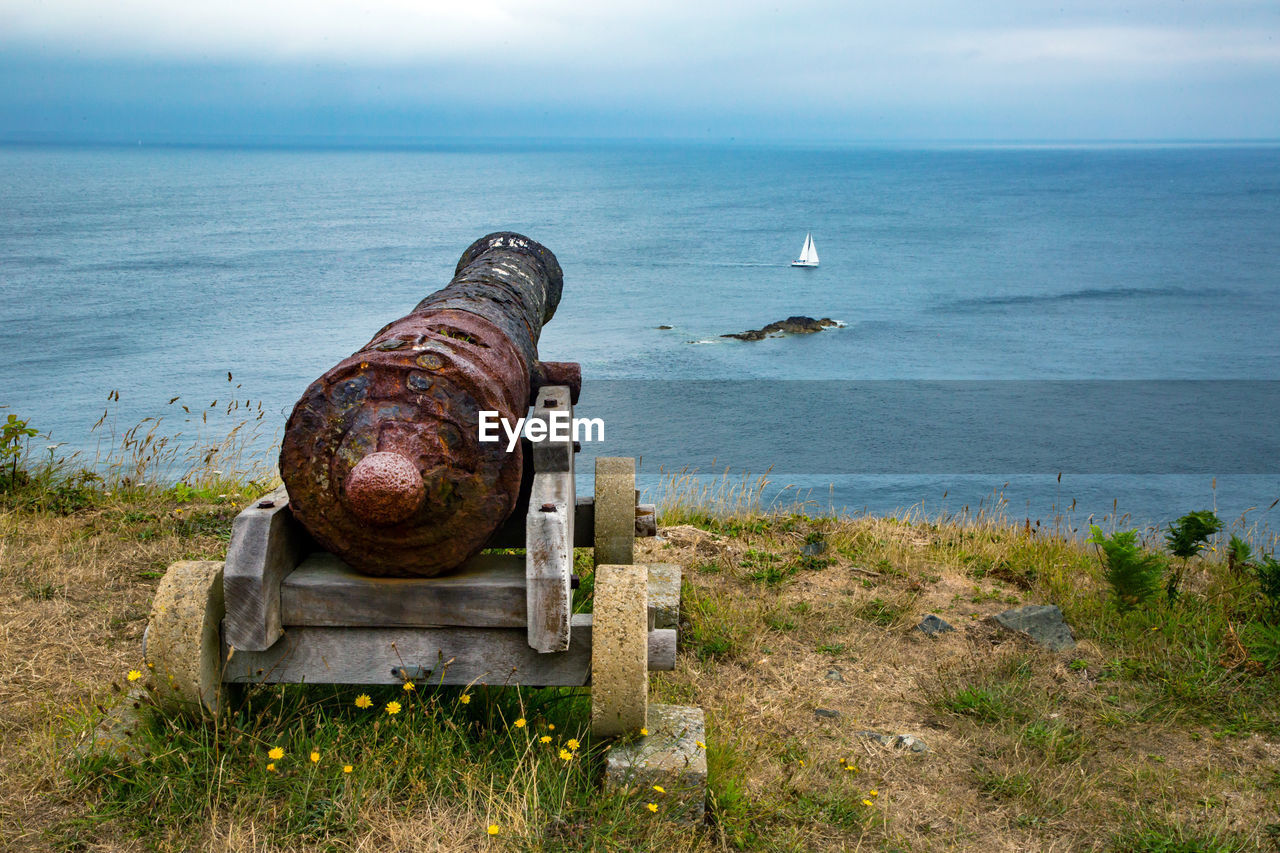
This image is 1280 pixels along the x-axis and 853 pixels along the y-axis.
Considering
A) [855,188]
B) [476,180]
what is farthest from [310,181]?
[855,188]

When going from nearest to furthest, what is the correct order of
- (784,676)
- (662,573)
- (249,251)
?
1. (784,676)
2. (662,573)
3. (249,251)

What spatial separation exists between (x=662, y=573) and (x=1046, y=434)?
619 inches

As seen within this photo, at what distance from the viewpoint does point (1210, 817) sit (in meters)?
3.99

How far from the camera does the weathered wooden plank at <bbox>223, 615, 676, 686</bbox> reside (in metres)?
3.87

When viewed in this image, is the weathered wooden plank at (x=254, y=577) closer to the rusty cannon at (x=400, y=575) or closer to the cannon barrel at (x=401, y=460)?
the rusty cannon at (x=400, y=575)

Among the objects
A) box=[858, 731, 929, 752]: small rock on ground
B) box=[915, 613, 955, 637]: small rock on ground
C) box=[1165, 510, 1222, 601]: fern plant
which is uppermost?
box=[1165, 510, 1222, 601]: fern plant

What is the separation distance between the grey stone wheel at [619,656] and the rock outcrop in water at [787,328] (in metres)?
24.6

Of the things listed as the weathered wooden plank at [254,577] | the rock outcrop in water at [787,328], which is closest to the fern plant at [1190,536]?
the weathered wooden plank at [254,577]

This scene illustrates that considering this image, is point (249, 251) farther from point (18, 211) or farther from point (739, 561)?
point (739, 561)

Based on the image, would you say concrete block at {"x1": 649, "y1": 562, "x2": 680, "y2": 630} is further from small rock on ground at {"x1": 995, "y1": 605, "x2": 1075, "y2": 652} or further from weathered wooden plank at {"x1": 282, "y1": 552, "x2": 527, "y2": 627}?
small rock on ground at {"x1": 995, "y1": 605, "x2": 1075, "y2": 652}

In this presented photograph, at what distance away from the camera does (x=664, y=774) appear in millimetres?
3715

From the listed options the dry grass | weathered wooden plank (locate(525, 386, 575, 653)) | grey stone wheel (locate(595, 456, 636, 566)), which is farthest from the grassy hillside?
grey stone wheel (locate(595, 456, 636, 566))

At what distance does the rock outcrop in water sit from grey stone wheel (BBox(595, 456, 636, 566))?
23085 mm

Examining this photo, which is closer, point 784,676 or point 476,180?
point 784,676
